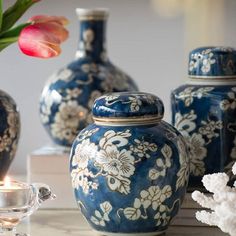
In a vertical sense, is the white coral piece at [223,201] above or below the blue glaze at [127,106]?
below

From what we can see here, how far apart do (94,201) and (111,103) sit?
0.11 m

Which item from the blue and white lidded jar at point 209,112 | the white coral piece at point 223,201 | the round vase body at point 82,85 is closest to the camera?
the white coral piece at point 223,201

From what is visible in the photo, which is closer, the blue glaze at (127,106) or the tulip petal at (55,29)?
the blue glaze at (127,106)

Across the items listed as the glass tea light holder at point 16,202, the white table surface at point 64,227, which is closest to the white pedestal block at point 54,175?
the white table surface at point 64,227

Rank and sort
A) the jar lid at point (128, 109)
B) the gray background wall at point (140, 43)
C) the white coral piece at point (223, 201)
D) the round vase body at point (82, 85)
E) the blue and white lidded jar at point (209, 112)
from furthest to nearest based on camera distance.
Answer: the gray background wall at point (140, 43) → the round vase body at point (82, 85) → the blue and white lidded jar at point (209, 112) → the jar lid at point (128, 109) → the white coral piece at point (223, 201)

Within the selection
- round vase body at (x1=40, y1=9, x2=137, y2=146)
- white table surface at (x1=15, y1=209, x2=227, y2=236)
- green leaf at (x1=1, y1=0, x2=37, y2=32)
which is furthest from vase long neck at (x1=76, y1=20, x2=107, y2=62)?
white table surface at (x1=15, y1=209, x2=227, y2=236)

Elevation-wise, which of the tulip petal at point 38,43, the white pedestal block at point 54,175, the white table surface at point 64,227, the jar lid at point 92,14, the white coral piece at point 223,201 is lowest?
the white table surface at point 64,227

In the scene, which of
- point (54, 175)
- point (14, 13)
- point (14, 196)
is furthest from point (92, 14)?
point (14, 196)

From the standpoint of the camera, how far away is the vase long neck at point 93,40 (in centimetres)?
112

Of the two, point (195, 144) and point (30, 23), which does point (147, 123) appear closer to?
point (195, 144)

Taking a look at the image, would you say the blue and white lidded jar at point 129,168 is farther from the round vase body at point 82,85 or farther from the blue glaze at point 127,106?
the round vase body at point 82,85

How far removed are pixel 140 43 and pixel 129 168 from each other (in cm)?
54

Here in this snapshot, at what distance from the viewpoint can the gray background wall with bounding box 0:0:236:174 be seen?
128cm

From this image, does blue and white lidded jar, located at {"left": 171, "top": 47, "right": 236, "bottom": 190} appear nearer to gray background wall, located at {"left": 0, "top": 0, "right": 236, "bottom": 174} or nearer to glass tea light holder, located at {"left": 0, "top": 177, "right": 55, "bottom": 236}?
glass tea light holder, located at {"left": 0, "top": 177, "right": 55, "bottom": 236}
